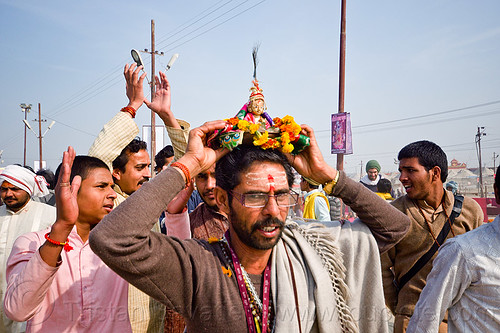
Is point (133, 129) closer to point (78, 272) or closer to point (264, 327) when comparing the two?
point (78, 272)

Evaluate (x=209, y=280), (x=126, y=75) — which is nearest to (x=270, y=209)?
(x=209, y=280)

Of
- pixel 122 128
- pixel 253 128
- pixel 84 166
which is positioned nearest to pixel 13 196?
pixel 122 128

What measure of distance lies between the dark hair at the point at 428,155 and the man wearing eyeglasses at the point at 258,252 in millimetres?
1626

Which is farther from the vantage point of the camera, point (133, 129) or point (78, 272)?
point (133, 129)

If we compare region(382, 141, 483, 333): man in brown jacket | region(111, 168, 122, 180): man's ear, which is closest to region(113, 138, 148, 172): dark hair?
region(111, 168, 122, 180): man's ear

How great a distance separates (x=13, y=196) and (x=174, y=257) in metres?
3.01

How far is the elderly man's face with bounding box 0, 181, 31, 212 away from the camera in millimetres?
3857

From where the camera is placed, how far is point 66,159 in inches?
76.7

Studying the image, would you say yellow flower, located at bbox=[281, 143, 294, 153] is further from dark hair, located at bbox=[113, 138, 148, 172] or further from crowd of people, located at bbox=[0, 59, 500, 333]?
dark hair, located at bbox=[113, 138, 148, 172]

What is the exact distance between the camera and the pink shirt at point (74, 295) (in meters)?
2.10

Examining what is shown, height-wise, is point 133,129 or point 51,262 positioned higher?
point 133,129

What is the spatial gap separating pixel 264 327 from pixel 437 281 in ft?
3.45

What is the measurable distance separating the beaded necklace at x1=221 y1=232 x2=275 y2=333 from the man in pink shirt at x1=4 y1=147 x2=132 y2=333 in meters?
0.86

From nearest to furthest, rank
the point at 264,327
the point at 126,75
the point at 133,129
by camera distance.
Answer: the point at 264,327 < the point at 133,129 < the point at 126,75
